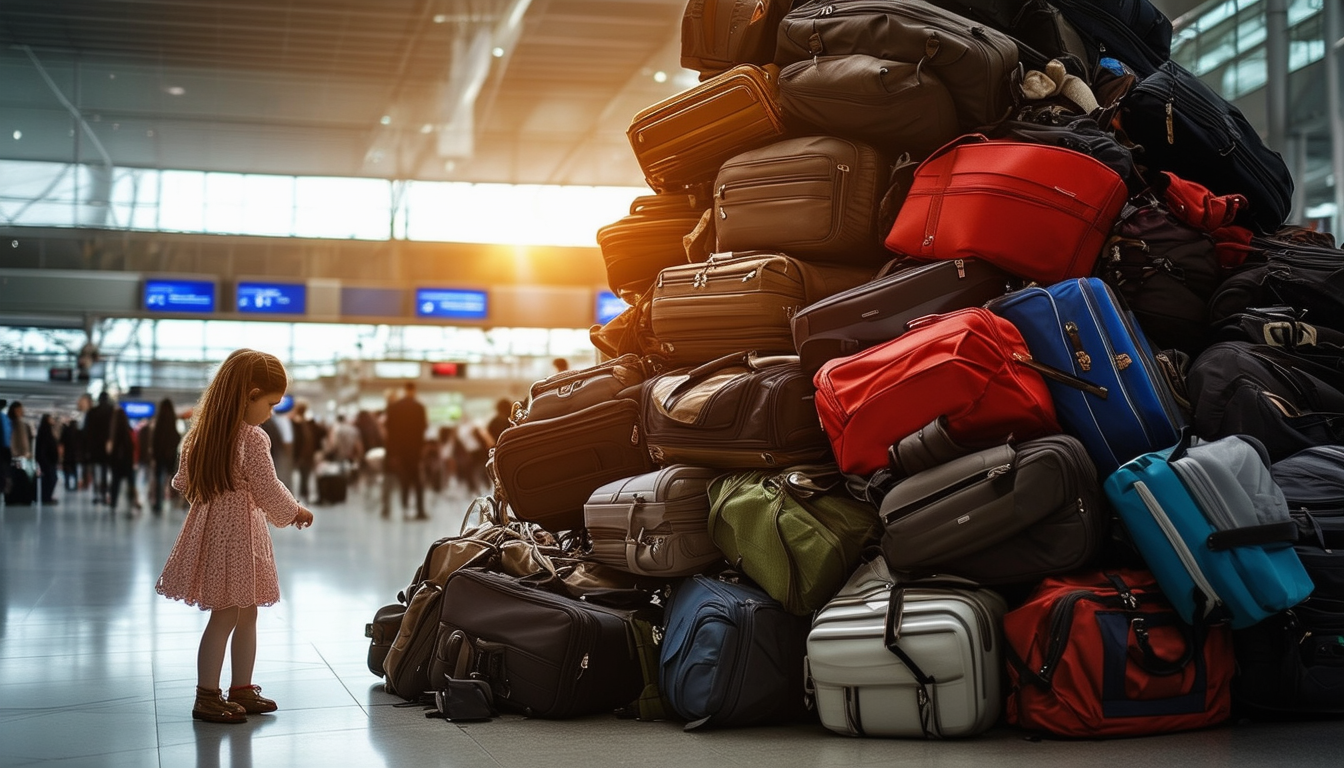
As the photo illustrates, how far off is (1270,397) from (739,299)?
1591 mm

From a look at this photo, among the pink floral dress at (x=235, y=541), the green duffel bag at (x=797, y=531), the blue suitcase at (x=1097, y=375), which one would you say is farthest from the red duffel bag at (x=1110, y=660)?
the pink floral dress at (x=235, y=541)

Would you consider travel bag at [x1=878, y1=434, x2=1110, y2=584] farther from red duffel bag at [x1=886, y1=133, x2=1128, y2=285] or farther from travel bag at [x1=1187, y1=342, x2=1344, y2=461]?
red duffel bag at [x1=886, y1=133, x2=1128, y2=285]

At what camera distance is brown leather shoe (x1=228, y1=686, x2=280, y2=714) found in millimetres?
3670

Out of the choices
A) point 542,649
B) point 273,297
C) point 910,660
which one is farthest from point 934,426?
point 273,297

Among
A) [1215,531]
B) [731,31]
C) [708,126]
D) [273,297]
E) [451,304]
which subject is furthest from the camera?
[451,304]

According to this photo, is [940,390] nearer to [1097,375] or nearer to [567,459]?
[1097,375]

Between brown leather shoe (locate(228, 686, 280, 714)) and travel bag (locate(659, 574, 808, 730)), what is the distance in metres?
1.28

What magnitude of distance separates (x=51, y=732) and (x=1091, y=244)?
10.9 feet

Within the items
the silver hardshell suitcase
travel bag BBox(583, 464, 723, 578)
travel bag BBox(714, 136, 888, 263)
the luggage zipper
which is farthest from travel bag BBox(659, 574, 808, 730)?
travel bag BBox(714, 136, 888, 263)

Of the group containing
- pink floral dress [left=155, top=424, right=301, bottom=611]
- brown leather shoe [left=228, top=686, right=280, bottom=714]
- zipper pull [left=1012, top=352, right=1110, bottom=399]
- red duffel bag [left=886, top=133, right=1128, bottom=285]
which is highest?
red duffel bag [left=886, top=133, right=1128, bottom=285]

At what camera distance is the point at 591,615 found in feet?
11.6

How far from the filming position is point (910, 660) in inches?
118

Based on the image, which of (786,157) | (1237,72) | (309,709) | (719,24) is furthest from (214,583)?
(1237,72)

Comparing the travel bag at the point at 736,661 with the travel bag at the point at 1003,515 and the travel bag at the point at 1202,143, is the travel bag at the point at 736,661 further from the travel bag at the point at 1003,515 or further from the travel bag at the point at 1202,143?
the travel bag at the point at 1202,143
